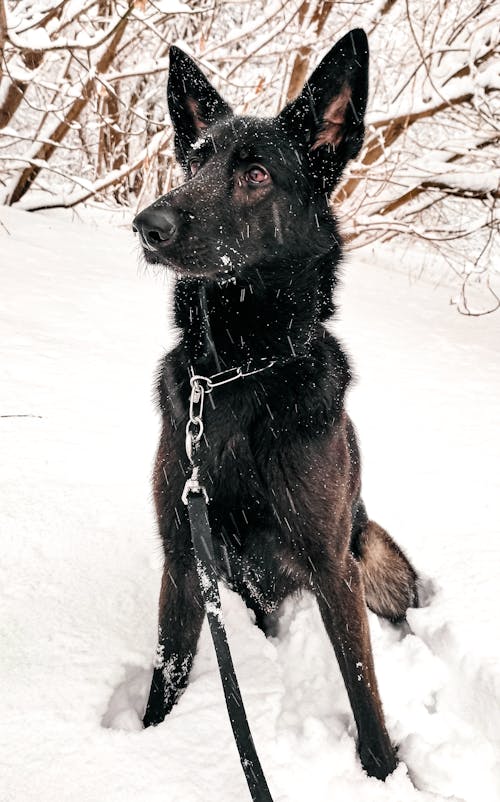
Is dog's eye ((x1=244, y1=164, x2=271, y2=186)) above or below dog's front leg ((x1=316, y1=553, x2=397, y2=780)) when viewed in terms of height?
above

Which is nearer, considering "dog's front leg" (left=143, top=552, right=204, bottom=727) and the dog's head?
the dog's head

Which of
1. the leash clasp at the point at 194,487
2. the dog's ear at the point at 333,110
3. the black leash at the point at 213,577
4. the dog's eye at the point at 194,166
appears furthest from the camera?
the dog's eye at the point at 194,166

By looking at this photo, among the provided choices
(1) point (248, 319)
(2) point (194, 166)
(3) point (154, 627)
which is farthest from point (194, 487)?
(2) point (194, 166)

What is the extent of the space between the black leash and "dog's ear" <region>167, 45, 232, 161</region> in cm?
102

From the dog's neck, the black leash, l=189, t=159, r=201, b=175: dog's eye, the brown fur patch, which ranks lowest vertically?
the brown fur patch

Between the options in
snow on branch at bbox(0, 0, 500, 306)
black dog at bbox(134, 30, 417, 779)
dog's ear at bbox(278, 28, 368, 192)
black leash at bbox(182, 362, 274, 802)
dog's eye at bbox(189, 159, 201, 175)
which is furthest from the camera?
snow on branch at bbox(0, 0, 500, 306)

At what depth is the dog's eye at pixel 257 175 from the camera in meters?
1.85

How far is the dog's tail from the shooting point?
7.31 ft

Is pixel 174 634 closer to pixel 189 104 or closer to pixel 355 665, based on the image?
pixel 355 665

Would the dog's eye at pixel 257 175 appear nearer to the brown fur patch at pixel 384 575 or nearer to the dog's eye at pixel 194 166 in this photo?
the dog's eye at pixel 194 166

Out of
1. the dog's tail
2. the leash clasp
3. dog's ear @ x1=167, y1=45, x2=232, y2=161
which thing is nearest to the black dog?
the leash clasp

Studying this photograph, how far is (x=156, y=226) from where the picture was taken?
5.10ft

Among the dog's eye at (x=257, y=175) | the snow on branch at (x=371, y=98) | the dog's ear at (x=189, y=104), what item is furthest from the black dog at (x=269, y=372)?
the snow on branch at (x=371, y=98)

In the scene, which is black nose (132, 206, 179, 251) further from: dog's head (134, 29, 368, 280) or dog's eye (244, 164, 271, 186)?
dog's eye (244, 164, 271, 186)
